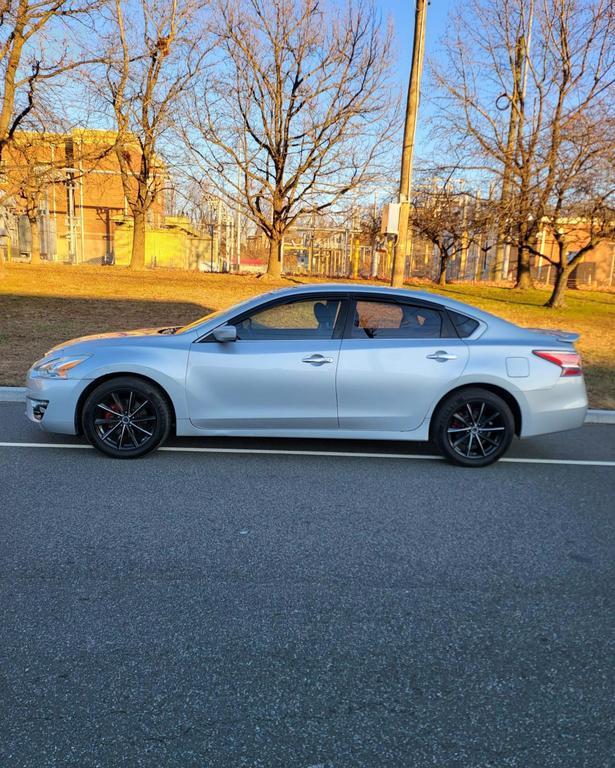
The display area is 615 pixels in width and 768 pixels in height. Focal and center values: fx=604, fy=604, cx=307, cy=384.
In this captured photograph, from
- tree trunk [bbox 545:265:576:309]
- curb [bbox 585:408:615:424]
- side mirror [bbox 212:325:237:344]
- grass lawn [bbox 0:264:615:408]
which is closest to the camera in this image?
side mirror [bbox 212:325:237:344]

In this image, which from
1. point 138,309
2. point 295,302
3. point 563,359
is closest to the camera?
point 563,359

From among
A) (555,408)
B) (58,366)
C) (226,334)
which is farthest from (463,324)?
(58,366)

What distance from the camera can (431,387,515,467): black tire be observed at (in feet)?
17.6

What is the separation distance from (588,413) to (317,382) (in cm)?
401

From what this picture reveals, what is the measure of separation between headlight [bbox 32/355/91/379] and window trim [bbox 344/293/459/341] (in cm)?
233

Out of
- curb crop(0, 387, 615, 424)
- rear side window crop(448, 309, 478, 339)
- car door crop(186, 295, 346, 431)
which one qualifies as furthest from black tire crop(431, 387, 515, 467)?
curb crop(0, 387, 615, 424)

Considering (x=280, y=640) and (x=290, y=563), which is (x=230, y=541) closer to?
(x=290, y=563)

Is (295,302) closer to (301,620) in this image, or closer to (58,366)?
(58,366)

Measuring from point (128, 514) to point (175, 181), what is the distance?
27440 mm

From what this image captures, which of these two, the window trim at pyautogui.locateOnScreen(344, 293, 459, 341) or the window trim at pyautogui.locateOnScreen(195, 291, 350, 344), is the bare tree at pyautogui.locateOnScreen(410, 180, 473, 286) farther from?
the window trim at pyautogui.locateOnScreen(195, 291, 350, 344)

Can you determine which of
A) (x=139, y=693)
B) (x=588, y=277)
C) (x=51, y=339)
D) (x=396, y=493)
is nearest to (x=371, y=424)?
(x=396, y=493)

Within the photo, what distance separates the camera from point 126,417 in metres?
5.27

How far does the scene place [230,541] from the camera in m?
3.76

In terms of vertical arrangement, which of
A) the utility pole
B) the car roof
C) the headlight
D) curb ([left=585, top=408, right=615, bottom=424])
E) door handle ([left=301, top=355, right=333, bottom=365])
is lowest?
curb ([left=585, top=408, right=615, bottom=424])
